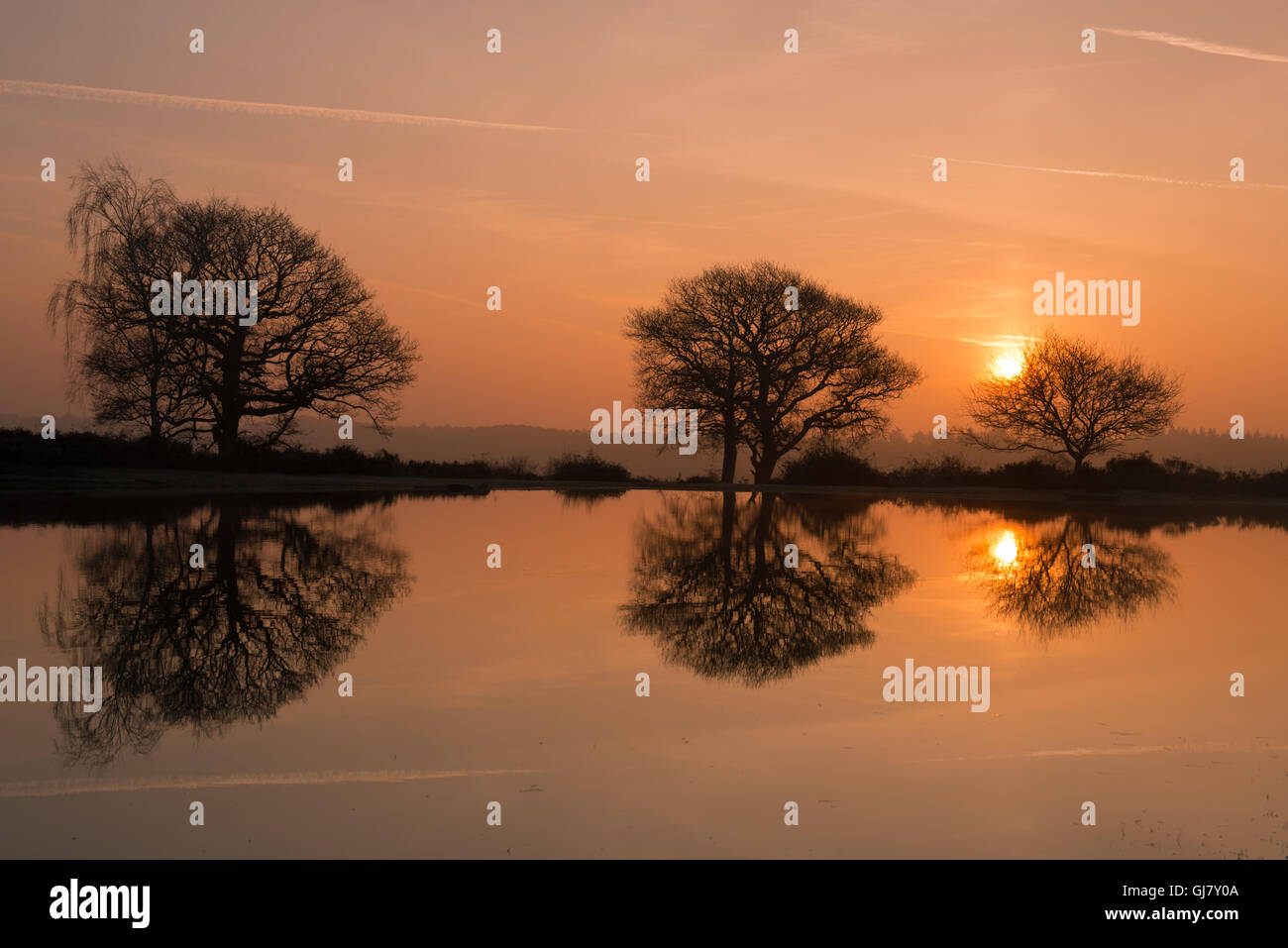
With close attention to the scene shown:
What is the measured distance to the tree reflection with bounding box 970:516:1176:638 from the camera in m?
11.8

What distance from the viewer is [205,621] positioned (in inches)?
375

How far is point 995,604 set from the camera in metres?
12.3

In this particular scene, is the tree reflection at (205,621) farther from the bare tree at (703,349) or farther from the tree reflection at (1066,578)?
the bare tree at (703,349)

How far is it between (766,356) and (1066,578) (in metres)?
35.7

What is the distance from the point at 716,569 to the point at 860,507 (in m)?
20.7

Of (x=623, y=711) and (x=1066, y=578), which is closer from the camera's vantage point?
(x=623, y=711)

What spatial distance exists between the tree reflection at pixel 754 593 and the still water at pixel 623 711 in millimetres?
75

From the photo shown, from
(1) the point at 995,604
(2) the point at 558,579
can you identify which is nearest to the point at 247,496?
(2) the point at 558,579

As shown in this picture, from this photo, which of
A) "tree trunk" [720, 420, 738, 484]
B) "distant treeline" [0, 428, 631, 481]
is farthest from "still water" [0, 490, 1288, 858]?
"tree trunk" [720, 420, 738, 484]

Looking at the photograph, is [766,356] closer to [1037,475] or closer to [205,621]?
[1037,475]

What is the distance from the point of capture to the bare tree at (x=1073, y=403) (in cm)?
5138

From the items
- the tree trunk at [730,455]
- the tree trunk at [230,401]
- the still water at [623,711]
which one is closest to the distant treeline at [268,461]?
the tree trunk at [230,401]

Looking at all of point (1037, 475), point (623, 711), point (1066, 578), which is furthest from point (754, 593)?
point (1037, 475)
